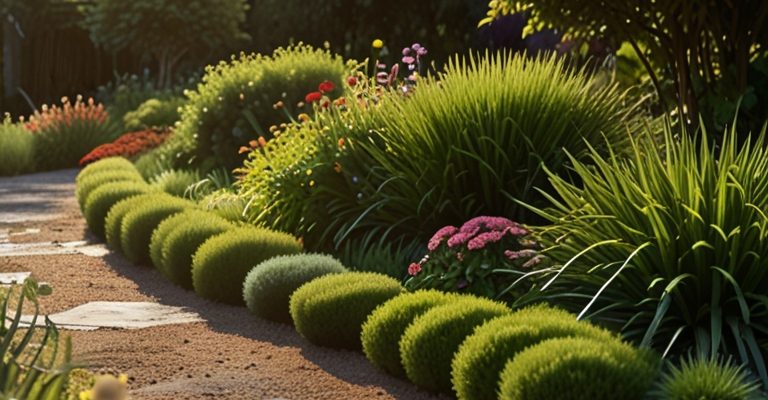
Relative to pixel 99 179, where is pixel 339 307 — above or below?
above

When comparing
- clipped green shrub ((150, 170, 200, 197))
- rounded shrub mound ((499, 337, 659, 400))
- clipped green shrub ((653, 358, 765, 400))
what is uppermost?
clipped green shrub ((653, 358, 765, 400))

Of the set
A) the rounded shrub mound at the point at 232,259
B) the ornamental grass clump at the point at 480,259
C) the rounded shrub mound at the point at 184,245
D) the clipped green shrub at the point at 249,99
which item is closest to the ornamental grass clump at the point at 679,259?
the ornamental grass clump at the point at 480,259

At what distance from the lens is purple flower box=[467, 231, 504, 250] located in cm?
652

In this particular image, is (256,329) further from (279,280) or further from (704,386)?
(704,386)

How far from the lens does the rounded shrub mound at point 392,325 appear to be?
5.96m

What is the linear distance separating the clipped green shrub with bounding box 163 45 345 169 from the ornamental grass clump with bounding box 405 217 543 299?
4948 millimetres

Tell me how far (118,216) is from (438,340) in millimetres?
4971

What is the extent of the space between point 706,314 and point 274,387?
193cm

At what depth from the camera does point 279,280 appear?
7.23 metres

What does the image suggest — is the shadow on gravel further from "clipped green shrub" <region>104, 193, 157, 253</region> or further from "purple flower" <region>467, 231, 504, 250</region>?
Result: "purple flower" <region>467, 231, 504, 250</region>

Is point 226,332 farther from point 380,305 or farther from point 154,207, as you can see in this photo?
point 154,207

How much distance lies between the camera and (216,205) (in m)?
10.2

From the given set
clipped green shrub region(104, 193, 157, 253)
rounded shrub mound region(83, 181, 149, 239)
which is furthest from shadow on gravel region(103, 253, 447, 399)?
rounded shrub mound region(83, 181, 149, 239)

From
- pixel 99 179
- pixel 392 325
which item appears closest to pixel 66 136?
pixel 99 179
